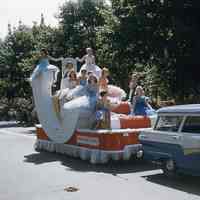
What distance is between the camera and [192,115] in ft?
26.7

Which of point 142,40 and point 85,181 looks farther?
point 142,40

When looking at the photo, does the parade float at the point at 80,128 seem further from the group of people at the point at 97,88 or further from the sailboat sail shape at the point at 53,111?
the group of people at the point at 97,88

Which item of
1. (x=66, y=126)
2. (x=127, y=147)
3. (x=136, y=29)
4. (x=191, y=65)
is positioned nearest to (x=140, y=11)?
(x=136, y=29)

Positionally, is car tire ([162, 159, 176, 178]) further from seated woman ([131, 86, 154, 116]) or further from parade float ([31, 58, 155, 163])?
seated woman ([131, 86, 154, 116])

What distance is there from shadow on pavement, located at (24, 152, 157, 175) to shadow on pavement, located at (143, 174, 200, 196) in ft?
3.14

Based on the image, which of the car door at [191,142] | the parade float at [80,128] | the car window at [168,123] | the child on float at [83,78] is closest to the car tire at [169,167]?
the car door at [191,142]

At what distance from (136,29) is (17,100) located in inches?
544

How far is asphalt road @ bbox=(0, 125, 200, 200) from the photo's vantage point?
7.71 m

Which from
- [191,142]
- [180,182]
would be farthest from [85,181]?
[191,142]

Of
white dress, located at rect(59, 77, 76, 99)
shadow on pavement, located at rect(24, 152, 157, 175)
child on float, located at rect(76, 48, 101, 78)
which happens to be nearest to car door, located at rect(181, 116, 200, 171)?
shadow on pavement, located at rect(24, 152, 157, 175)

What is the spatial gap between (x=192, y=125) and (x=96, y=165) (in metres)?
3.34

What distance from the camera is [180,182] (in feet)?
28.1

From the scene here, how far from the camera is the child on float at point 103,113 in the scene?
10.8m

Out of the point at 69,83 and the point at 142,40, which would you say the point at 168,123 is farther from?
the point at 142,40
